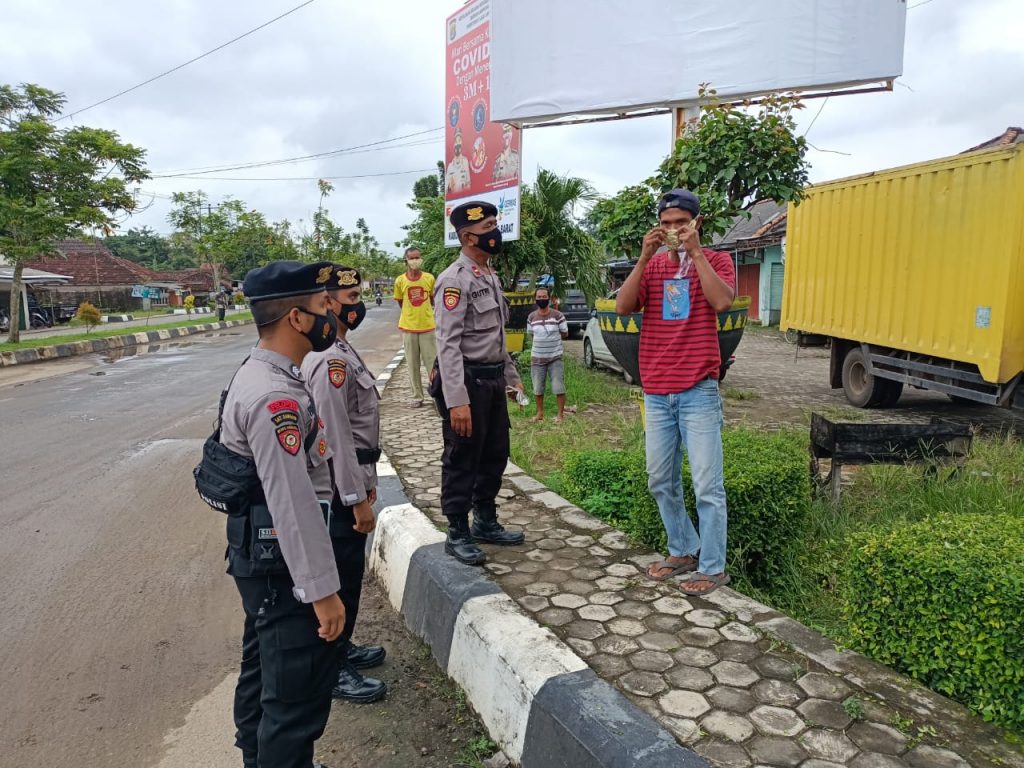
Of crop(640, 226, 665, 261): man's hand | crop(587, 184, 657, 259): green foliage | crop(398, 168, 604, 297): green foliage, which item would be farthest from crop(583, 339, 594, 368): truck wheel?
crop(640, 226, 665, 261): man's hand

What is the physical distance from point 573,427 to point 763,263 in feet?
59.5

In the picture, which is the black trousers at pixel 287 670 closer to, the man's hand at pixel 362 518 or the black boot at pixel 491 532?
the man's hand at pixel 362 518

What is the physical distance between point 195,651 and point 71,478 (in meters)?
3.35

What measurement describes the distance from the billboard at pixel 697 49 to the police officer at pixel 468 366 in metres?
3.36

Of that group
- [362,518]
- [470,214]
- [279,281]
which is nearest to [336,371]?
[362,518]

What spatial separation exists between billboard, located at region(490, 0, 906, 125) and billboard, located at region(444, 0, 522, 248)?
7.25 ft

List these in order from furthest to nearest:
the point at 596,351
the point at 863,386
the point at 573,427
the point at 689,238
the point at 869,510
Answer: the point at 596,351 → the point at 863,386 → the point at 573,427 → the point at 869,510 → the point at 689,238

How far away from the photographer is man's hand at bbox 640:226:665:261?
119 inches

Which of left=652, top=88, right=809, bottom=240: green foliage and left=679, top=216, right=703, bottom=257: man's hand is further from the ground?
left=652, top=88, right=809, bottom=240: green foliage

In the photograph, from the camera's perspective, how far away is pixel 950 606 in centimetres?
230

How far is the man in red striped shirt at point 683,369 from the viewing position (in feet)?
9.85

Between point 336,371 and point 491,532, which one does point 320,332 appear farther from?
point 491,532

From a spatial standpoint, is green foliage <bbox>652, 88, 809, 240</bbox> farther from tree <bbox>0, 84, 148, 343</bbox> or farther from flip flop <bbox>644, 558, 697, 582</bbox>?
tree <bbox>0, 84, 148, 343</bbox>

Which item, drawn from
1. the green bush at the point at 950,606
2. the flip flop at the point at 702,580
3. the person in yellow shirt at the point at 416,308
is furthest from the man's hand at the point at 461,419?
the person in yellow shirt at the point at 416,308
